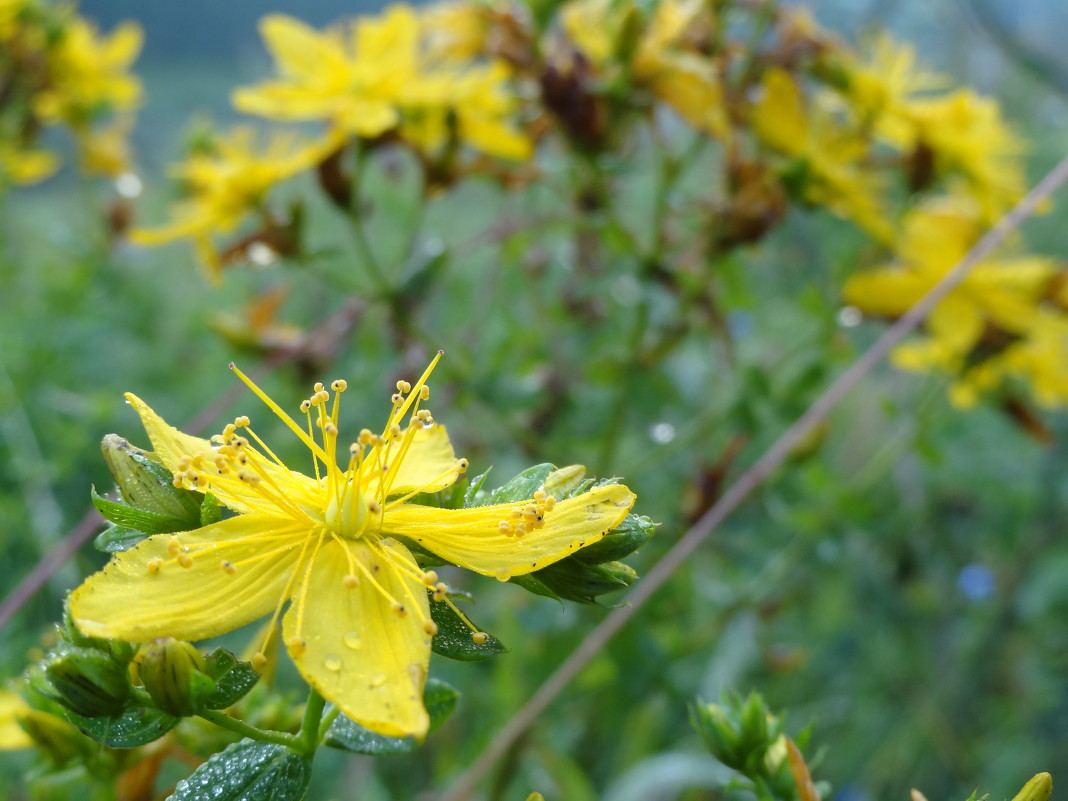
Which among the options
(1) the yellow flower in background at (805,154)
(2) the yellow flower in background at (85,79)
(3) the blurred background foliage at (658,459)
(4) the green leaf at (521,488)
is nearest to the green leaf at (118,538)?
(4) the green leaf at (521,488)

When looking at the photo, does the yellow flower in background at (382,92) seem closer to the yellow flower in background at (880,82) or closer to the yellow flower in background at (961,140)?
the yellow flower in background at (880,82)

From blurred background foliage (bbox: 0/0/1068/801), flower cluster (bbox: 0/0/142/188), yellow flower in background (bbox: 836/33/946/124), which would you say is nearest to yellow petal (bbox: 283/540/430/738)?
blurred background foliage (bbox: 0/0/1068/801)

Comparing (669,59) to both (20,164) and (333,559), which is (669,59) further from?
(20,164)

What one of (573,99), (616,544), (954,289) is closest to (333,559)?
(616,544)

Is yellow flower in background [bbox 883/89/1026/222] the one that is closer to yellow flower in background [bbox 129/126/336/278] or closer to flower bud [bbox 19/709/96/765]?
yellow flower in background [bbox 129/126/336/278]

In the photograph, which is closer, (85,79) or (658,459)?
(658,459)

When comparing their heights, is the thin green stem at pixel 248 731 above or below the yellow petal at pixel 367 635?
below

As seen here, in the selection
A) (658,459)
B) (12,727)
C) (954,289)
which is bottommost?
(658,459)

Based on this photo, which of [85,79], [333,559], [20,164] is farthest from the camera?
[85,79]
